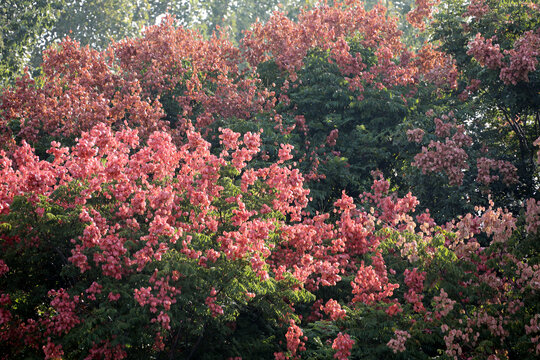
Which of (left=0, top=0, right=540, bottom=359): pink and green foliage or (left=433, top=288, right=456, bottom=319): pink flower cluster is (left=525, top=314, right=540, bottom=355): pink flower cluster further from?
(left=433, top=288, right=456, bottom=319): pink flower cluster

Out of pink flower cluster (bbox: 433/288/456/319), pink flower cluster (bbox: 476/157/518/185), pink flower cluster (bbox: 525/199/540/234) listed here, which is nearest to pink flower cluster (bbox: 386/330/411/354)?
pink flower cluster (bbox: 433/288/456/319)

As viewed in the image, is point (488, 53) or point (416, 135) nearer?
point (488, 53)

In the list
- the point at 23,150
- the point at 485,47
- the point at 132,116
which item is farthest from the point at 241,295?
the point at 485,47

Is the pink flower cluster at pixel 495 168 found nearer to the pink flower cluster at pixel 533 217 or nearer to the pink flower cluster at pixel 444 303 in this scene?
the pink flower cluster at pixel 444 303

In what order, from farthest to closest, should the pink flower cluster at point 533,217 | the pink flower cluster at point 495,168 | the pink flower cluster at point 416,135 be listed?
the pink flower cluster at point 416,135 < the pink flower cluster at point 495,168 < the pink flower cluster at point 533,217

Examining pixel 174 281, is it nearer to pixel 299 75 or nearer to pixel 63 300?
pixel 63 300

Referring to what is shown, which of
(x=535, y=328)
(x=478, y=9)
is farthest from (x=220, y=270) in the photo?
(x=478, y=9)

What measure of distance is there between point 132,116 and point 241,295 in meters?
8.12

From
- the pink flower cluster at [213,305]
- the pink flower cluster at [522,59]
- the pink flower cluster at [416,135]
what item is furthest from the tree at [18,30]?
the pink flower cluster at [213,305]

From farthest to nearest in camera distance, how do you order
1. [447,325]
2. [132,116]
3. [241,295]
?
[132,116], [241,295], [447,325]

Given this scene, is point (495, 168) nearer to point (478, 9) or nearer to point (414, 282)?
point (478, 9)

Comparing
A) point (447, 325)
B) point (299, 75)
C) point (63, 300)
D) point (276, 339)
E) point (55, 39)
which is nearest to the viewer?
point (447, 325)

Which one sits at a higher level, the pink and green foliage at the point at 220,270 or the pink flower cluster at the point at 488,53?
the pink flower cluster at the point at 488,53

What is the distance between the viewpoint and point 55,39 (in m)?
39.6
